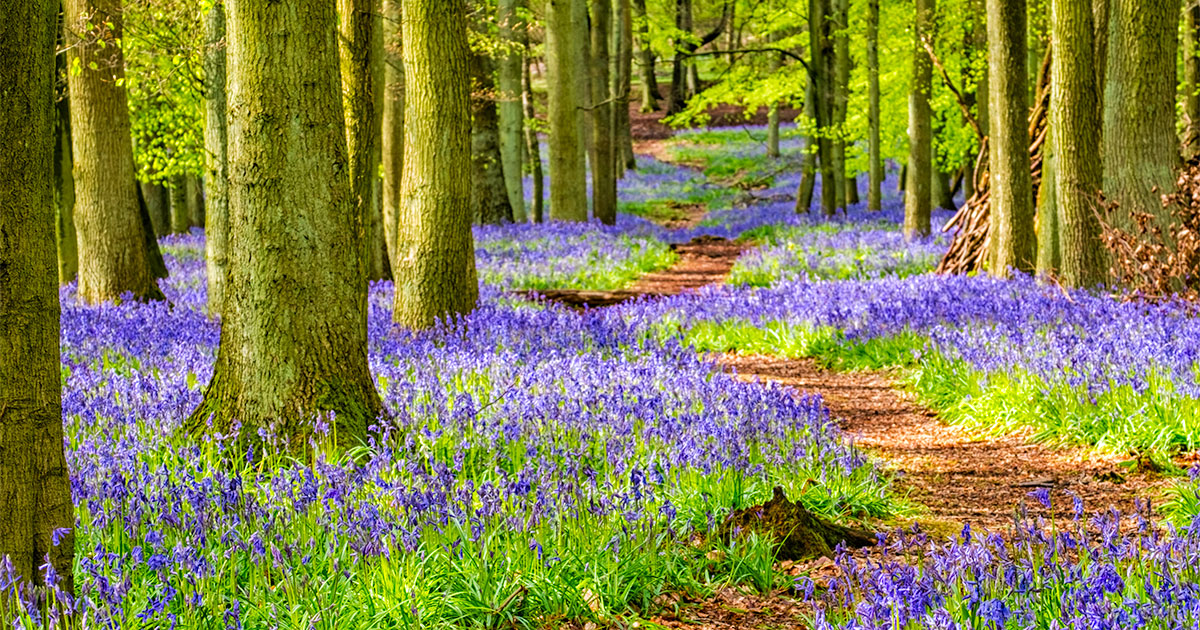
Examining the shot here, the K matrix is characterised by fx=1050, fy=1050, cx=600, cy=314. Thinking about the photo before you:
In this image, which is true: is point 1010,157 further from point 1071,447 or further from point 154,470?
point 154,470

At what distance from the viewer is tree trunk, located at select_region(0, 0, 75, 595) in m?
2.92

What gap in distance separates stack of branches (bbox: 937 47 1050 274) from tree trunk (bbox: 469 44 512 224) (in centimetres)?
889

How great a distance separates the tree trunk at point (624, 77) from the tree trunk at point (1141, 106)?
41.4 feet

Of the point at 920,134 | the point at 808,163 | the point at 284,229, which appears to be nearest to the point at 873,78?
the point at 920,134

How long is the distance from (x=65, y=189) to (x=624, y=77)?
18.5m

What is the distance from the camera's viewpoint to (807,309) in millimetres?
10727

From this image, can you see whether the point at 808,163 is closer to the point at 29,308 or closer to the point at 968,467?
the point at 968,467

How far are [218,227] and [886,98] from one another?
18.7 m

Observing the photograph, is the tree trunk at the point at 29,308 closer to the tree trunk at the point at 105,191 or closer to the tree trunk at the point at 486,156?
the tree trunk at the point at 105,191

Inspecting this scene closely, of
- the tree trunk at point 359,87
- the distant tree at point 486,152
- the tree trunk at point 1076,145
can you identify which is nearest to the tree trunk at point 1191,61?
the tree trunk at point 1076,145

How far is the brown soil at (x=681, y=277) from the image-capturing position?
1311 centimetres

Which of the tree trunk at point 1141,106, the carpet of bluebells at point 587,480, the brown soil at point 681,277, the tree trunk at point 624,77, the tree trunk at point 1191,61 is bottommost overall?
the carpet of bluebells at point 587,480

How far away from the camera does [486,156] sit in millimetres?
20922

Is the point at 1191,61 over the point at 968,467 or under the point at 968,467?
over
